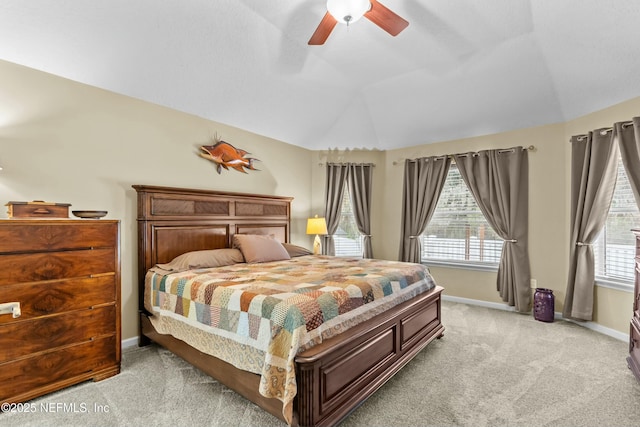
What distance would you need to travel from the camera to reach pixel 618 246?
3414 mm

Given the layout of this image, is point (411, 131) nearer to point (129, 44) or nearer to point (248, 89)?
point (248, 89)

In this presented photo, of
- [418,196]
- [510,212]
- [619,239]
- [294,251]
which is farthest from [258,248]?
[619,239]

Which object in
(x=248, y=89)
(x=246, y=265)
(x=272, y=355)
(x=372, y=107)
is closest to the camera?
(x=272, y=355)

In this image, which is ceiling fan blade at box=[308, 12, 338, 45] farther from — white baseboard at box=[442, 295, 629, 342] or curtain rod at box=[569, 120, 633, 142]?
white baseboard at box=[442, 295, 629, 342]

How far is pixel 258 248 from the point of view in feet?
11.9

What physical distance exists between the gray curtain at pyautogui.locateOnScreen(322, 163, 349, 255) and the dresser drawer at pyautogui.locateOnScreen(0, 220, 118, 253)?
3326mm

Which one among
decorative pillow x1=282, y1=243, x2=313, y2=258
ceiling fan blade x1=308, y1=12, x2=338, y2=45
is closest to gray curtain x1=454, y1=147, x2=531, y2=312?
decorative pillow x1=282, y1=243, x2=313, y2=258

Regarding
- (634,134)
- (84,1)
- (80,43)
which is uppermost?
(84,1)

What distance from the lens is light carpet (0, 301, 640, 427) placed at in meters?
1.94

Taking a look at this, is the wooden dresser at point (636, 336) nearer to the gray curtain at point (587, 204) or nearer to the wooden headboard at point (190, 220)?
the gray curtain at point (587, 204)

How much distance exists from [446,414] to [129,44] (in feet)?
12.4

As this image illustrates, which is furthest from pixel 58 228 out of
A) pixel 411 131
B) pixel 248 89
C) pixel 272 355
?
pixel 411 131

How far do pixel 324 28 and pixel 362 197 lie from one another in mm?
3258

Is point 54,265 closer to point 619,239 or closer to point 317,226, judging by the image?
point 317,226
